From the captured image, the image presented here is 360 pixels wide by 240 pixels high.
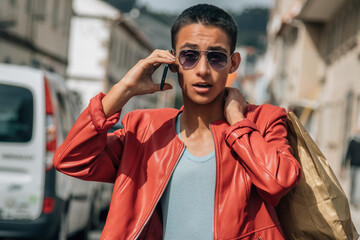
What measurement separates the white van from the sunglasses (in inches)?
146

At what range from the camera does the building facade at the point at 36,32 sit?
862 inches

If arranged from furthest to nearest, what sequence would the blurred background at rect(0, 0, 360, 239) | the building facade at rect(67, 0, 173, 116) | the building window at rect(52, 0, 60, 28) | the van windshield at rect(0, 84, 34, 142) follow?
the building facade at rect(67, 0, 173, 116)
the building window at rect(52, 0, 60, 28)
the blurred background at rect(0, 0, 360, 239)
the van windshield at rect(0, 84, 34, 142)

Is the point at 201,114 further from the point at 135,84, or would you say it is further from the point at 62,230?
the point at 62,230

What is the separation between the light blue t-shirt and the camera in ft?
8.86

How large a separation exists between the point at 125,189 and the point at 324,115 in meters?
26.2

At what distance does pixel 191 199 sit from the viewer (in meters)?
2.73

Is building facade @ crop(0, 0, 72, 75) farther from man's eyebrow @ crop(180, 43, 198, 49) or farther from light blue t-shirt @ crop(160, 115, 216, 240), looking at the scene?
light blue t-shirt @ crop(160, 115, 216, 240)

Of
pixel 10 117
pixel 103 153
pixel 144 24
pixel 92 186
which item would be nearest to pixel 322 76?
pixel 92 186

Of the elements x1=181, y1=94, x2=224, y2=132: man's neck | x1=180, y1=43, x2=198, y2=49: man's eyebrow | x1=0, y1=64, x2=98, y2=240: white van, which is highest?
x1=180, y1=43, x2=198, y2=49: man's eyebrow

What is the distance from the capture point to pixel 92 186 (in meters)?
8.53

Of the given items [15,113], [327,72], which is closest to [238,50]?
[15,113]

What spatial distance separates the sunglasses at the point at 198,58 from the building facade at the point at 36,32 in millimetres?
15253

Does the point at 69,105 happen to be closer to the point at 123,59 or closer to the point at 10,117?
the point at 10,117

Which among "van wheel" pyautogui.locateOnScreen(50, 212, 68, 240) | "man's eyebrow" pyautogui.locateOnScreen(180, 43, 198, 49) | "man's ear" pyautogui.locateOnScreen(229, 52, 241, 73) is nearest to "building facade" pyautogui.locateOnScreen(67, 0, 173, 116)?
"van wheel" pyautogui.locateOnScreen(50, 212, 68, 240)
